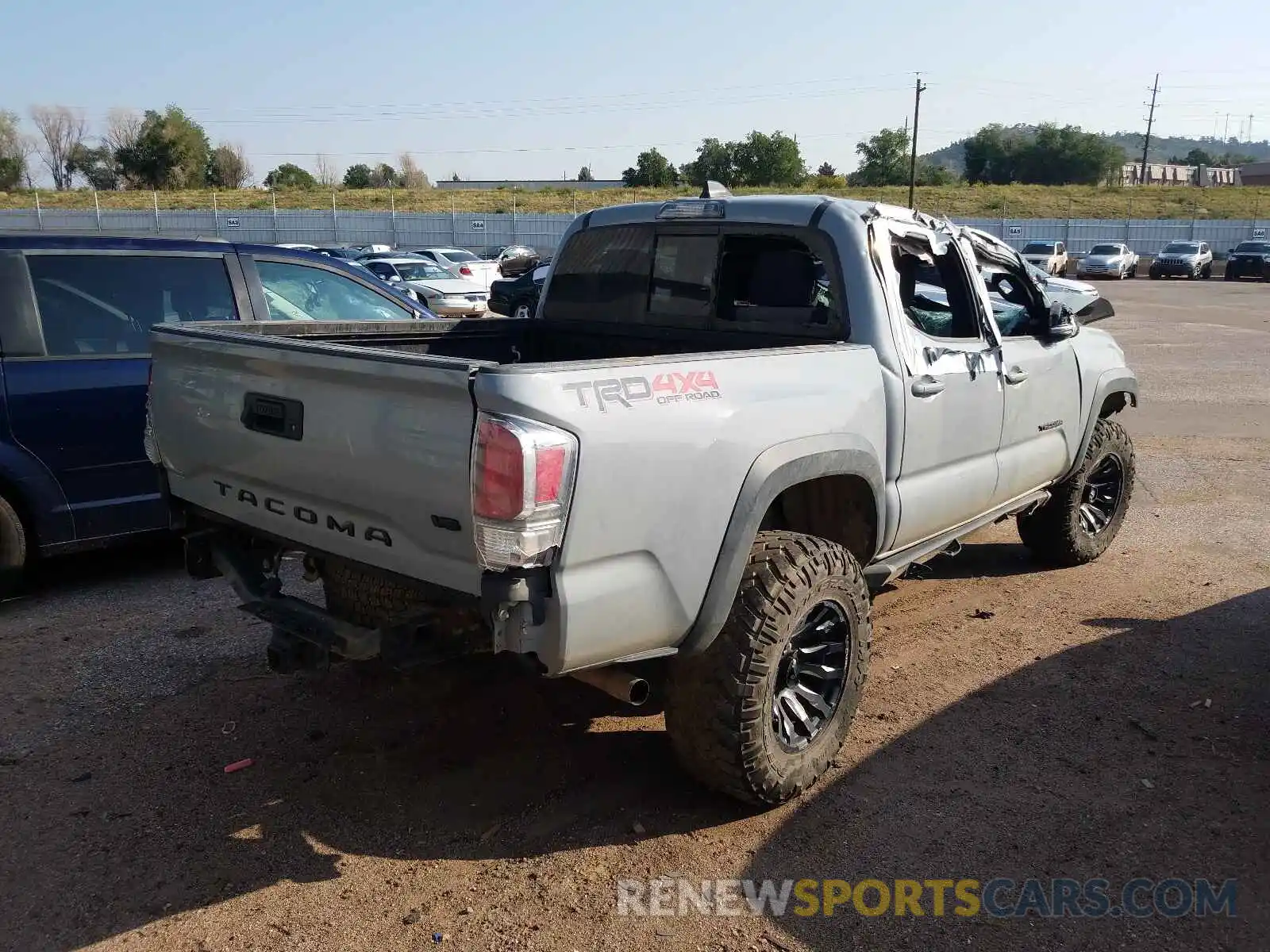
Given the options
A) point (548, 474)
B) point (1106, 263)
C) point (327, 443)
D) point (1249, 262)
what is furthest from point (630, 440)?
point (1249, 262)

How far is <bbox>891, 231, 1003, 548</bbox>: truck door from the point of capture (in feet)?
13.5

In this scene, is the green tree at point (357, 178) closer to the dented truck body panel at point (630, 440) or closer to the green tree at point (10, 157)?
the green tree at point (10, 157)

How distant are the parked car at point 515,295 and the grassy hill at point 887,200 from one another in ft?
111

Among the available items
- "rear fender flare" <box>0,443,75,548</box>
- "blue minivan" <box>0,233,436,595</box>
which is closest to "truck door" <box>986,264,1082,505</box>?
"blue minivan" <box>0,233,436,595</box>

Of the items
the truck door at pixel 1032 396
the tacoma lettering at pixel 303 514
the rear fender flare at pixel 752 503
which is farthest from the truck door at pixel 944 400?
the tacoma lettering at pixel 303 514

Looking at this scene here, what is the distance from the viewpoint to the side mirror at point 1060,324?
512cm

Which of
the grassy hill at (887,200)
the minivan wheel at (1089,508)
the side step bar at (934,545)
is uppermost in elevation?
the grassy hill at (887,200)

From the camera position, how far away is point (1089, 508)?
6270mm

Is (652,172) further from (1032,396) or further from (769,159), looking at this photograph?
(1032,396)

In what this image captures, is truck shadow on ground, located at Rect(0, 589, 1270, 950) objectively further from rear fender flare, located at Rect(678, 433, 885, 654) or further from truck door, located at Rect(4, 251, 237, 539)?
truck door, located at Rect(4, 251, 237, 539)

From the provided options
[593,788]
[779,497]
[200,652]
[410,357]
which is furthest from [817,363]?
[200,652]

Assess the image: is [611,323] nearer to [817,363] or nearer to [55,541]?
[817,363]

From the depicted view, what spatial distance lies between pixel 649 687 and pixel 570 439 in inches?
37.5

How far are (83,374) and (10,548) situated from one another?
3.11 feet
